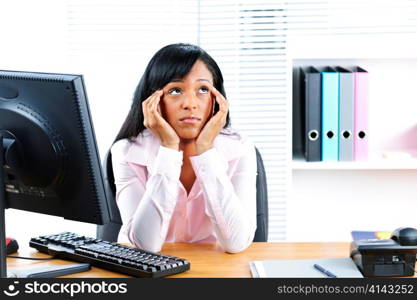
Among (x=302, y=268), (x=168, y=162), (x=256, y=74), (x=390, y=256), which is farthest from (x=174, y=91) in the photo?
(x=256, y=74)

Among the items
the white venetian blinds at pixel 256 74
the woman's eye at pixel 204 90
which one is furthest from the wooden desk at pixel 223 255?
the white venetian blinds at pixel 256 74

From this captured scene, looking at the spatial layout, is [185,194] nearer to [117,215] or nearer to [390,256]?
[117,215]

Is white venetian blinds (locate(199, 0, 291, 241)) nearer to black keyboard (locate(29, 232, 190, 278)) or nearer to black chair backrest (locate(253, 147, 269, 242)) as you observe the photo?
black chair backrest (locate(253, 147, 269, 242))

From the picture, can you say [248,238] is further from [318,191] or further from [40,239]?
[318,191]

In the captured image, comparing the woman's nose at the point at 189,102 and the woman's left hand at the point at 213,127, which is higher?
the woman's nose at the point at 189,102

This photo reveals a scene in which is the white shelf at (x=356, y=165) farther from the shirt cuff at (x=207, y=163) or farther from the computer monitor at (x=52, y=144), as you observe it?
the computer monitor at (x=52, y=144)

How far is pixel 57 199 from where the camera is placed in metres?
1.65

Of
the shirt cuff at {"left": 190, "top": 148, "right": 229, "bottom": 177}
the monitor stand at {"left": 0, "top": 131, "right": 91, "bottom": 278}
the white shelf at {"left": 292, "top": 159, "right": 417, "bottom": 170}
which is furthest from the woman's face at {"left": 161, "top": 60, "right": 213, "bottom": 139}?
the white shelf at {"left": 292, "top": 159, "right": 417, "bottom": 170}

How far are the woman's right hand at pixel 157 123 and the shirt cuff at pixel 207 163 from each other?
74 mm

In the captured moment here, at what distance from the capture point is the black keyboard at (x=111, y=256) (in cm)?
173

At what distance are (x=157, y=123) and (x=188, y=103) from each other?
4.1 inches

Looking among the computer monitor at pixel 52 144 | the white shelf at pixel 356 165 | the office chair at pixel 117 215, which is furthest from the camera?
the white shelf at pixel 356 165

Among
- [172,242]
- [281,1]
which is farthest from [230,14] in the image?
[172,242]

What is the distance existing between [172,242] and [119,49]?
1.57 meters
